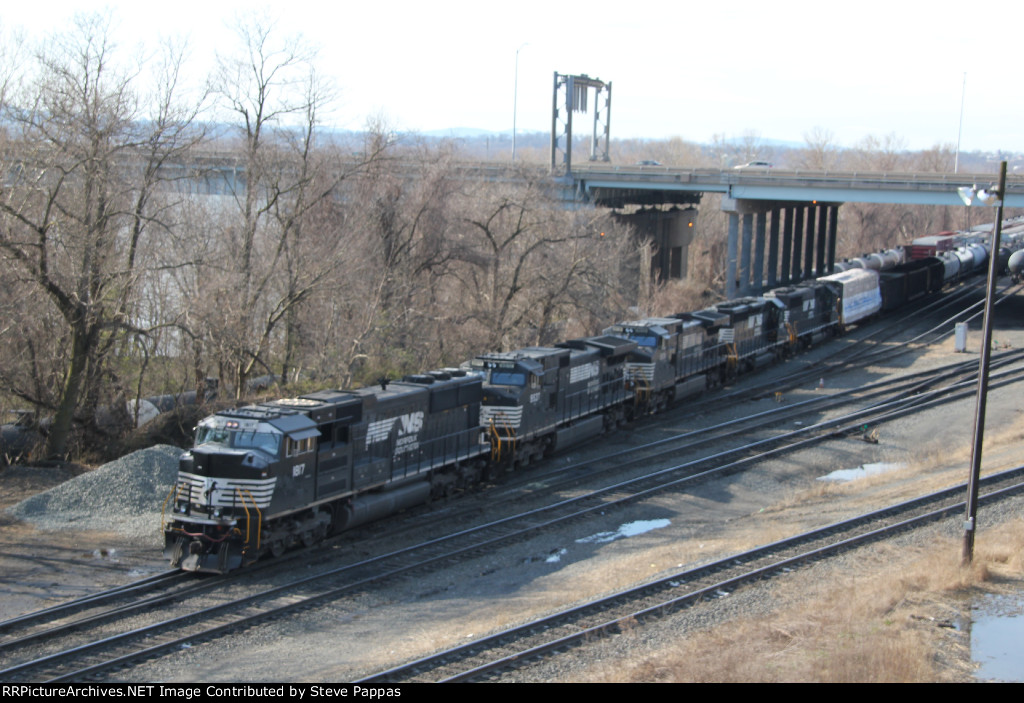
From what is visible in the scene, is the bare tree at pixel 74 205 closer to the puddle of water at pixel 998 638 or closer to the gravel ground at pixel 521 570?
the gravel ground at pixel 521 570

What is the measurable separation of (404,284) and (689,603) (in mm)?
23439

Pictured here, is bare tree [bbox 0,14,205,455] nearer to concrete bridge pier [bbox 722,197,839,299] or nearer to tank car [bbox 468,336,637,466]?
tank car [bbox 468,336,637,466]

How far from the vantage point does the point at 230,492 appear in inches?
645

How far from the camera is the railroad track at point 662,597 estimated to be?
12469 mm

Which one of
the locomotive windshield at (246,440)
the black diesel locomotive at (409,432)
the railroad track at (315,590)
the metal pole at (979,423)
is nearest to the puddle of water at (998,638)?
the metal pole at (979,423)

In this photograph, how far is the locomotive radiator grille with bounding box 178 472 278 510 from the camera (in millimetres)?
16344

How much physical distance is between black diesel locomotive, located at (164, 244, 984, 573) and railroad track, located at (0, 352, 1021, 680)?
140 centimetres

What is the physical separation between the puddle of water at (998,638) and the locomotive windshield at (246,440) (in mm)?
11889

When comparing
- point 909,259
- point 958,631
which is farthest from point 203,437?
point 909,259

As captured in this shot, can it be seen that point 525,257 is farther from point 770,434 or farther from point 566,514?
point 566,514

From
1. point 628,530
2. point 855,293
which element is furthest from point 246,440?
point 855,293

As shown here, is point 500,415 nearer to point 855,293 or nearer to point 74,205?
point 74,205

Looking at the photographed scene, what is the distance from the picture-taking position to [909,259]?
63.3 metres

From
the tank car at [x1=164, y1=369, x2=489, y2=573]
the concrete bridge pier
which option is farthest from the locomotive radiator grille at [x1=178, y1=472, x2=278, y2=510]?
the concrete bridge pier
